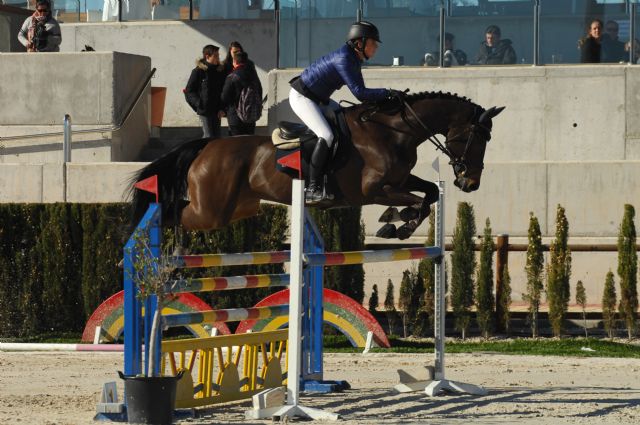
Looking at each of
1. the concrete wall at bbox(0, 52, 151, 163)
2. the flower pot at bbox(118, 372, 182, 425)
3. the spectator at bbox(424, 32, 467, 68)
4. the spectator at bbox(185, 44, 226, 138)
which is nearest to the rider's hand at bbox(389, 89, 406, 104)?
the flower pot at bbox(118, 372, 182, 425)

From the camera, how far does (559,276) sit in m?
12.2

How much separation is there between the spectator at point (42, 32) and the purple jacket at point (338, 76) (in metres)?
8.24

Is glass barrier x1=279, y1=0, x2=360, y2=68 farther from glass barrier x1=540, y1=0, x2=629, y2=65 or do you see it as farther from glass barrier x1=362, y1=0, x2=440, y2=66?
glass barrier x1=540, y1=0, x2=629, y2=65

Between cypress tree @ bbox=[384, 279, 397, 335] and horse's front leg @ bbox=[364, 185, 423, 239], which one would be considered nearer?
horse's front leg @ bbox=[364, 185, 423, 239]

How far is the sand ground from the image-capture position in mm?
7969

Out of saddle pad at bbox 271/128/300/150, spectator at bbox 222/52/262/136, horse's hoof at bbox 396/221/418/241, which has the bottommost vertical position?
horse's hoof at bbox 396/221/418/241

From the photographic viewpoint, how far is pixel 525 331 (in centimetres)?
1268

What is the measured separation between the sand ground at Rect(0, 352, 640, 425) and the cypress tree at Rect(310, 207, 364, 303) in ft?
3.75

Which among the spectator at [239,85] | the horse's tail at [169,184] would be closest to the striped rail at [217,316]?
the horse's tail at [169,184]

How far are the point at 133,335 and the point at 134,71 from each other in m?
9.49

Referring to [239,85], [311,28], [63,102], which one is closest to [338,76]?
[239,85]

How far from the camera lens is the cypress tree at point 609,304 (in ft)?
40.0

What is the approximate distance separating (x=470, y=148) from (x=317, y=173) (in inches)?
42.0

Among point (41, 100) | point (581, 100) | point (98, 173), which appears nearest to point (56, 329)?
point (98, 173)
